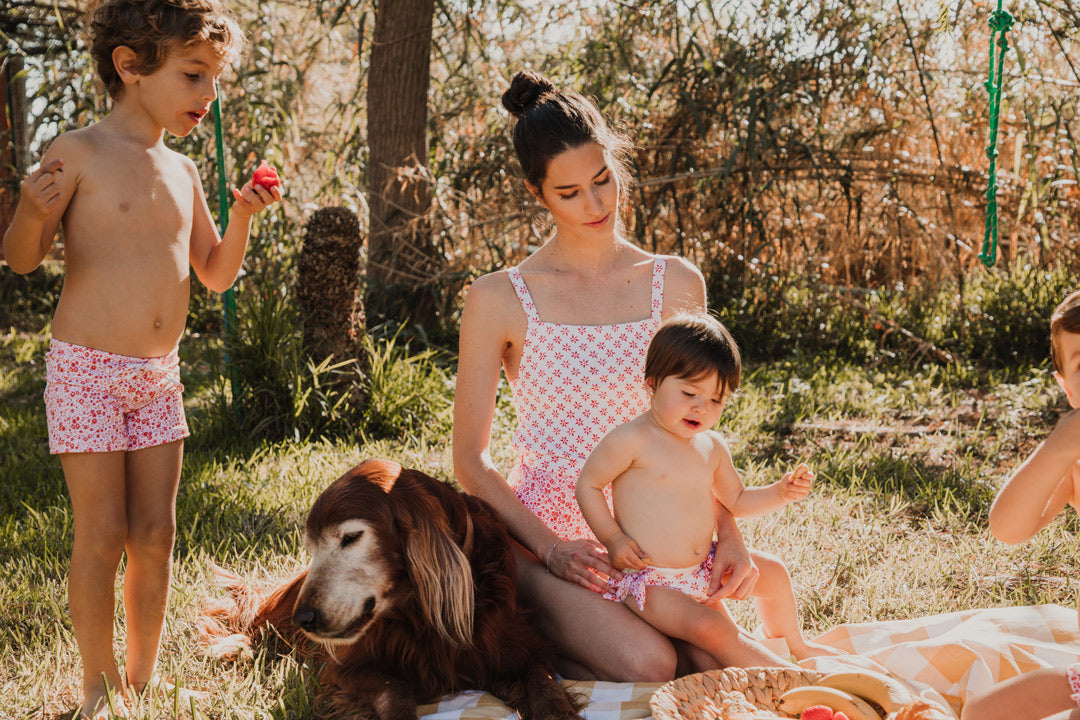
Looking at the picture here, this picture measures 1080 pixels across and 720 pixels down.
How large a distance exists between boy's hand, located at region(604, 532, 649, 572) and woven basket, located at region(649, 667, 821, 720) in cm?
29

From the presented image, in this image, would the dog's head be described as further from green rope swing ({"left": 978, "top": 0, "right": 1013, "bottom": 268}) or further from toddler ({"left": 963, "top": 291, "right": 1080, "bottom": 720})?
green rope swing ({"left": 978, "top": 0, "right": 1013, "bottom": 268})

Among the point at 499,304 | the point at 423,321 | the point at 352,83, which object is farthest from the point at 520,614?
the point at 352,83

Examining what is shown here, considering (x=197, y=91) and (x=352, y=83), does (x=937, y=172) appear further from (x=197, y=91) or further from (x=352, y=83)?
(x=352, y=83)

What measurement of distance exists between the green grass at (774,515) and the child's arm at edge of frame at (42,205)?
1023mm

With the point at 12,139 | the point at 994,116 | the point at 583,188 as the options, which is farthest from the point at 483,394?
the point at 12,139

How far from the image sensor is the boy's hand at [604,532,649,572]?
7.66 ft

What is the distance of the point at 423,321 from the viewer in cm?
620

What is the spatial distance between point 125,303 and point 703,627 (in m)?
1.53

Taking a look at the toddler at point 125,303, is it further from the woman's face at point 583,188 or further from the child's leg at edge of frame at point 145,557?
the woman's face at point 583,188

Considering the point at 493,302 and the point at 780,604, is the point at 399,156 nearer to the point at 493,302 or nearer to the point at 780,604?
the point at 493,302

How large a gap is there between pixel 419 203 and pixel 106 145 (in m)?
3.87

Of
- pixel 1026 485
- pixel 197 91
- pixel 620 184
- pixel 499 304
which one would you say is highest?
pixel 197 91

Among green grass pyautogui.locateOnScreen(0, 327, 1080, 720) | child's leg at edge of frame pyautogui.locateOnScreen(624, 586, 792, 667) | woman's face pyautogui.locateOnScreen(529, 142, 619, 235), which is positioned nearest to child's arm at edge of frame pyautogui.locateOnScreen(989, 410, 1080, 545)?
child's leg at edge of frame pyautogui.locateOnScreen(624, 586, 792, 667)

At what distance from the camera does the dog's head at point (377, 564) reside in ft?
6.79
